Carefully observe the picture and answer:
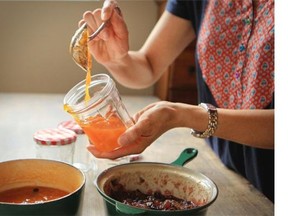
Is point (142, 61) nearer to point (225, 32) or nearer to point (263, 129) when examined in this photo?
point (225, 32)

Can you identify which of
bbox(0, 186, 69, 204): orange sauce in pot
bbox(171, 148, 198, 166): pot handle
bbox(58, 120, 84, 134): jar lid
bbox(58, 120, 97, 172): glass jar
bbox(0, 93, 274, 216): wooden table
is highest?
bbox(0, 186, 69, 204): orange sauce in pot

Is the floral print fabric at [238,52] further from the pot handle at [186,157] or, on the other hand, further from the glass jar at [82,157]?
the glass jar at [82,157]

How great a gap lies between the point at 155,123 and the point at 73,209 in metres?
0.27

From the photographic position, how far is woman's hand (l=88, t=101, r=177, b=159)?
701 mm

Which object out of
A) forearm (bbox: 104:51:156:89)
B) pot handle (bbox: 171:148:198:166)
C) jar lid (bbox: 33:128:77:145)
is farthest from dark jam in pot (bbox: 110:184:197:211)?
forearm (bbox: 104:51:156:89)

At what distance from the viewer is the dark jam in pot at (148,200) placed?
60 cm

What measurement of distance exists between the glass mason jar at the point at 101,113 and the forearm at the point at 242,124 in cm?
14

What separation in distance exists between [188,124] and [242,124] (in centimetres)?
12

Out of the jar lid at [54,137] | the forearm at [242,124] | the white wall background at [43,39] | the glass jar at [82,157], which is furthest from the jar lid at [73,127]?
the white wall background at [43,39]

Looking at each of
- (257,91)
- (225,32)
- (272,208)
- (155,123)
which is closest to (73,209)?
(155,123)

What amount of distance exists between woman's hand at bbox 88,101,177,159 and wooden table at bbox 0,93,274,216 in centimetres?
10

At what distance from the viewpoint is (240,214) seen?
701 mm

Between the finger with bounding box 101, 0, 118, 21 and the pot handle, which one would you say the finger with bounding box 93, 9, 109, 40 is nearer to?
the finger with bounding box 101, 0, 118, 21

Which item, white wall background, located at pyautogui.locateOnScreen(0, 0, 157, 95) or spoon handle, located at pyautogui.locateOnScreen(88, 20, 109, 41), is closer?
spoon handle, located at pyautogui.locateOnScreen(88, 20, 109, 41)
